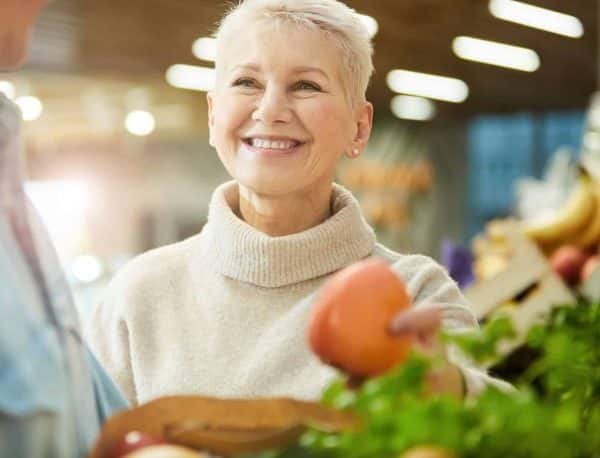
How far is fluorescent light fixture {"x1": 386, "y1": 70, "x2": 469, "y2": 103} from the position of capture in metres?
11.6

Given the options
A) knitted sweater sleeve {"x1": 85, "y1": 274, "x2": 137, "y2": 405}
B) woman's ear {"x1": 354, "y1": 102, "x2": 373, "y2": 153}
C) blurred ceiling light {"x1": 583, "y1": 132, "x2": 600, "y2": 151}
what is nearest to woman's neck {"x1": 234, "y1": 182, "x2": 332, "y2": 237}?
woman's ear {"x1": 354, "y1": 102, "x2": 373, "y2": 153}

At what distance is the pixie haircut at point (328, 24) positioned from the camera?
4.94 feet

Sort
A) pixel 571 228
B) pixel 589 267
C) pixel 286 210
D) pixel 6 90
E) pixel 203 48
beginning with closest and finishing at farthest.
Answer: pixel 286 210 < pixel 6 90 < pixel 589 267 < pixel 571 228 < pixel 203 48

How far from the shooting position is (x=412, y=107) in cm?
1448

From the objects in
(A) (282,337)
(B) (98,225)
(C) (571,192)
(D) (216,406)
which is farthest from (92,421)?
(B) (98,225)

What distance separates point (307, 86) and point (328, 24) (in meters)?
0.10

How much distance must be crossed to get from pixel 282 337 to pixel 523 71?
10.8 meters

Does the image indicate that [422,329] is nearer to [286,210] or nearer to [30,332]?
[30,332]

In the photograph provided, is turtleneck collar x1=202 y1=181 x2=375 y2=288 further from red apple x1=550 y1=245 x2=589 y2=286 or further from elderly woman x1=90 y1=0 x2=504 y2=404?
red apple x1=550 y1=245 x2=589 y2=286

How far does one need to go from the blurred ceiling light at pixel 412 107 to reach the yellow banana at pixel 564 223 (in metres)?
9.77

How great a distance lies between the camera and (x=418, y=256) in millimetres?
1585

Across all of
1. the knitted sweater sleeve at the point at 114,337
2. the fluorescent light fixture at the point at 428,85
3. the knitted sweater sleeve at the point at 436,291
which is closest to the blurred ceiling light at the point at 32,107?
the fluorescent light fixture at the point at 428,85

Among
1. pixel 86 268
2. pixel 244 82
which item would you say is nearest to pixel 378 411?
pixel 244 82

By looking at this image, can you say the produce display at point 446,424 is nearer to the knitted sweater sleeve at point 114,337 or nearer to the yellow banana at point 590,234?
the knitted sweater sleeve at point 114,337
